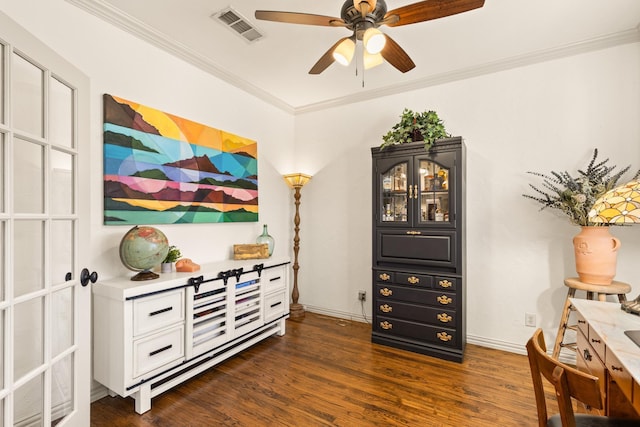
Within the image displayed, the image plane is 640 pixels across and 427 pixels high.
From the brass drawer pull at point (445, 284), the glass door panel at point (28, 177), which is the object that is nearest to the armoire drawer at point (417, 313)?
the brass drawer pull at point (445, 284)

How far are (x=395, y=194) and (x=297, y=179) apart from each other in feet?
4.43

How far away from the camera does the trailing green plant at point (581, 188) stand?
2.33 metres

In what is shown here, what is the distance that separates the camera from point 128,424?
6.18ft

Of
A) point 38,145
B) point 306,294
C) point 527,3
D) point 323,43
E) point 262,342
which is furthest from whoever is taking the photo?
point 306,294

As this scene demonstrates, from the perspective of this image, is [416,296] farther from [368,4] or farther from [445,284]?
[368,4]

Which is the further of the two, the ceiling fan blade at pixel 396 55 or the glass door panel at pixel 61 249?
the ceiling fan blade at pixel 396 55

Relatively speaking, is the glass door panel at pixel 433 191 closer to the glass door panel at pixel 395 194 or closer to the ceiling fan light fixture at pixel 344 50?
the glass door panel at pixel 395 194

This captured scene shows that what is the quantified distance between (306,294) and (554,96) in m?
3.49

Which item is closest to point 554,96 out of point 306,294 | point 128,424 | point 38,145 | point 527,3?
point 527,3

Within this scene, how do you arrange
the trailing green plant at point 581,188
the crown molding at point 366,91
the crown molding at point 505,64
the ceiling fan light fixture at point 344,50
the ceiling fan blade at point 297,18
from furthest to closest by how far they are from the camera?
the crown molding at point 505,64, the trailing green plant at point 581,188, the crown molding at point 366,91, the ceiling fan light fixture at point 344,50, the ceiling fan blade at point 297,18

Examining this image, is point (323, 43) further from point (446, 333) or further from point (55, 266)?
point (446, 333)

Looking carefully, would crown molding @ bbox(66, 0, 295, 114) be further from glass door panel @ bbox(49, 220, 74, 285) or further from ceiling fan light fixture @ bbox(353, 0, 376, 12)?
ceiling fan light fixture @ bbox(353, 0, 376, 12)

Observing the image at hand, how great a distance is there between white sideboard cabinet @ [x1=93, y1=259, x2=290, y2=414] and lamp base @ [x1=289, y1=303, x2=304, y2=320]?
2.76 ft

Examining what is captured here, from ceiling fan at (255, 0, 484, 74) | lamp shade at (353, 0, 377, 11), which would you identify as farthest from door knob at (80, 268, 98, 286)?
lamp shade at (353, 0, 377, 11)
